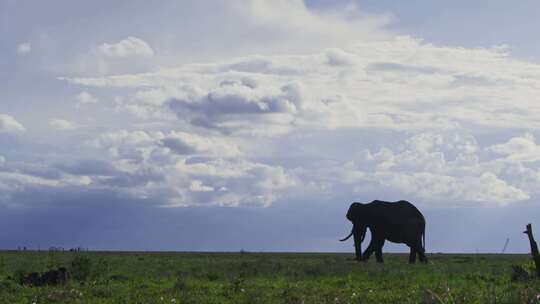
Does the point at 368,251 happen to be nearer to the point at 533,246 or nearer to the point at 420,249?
the point at 420,249

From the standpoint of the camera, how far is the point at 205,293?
19.6m

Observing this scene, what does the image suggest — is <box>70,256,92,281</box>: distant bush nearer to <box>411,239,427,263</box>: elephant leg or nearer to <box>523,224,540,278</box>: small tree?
<box>523,224,540,278</box>: small tree

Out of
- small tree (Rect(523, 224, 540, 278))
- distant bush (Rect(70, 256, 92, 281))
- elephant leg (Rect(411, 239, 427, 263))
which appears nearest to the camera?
small tree (Rect(523, 224, 540, 278))

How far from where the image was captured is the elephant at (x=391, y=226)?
40.6m

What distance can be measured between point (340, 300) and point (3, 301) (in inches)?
322

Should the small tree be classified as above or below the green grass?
above

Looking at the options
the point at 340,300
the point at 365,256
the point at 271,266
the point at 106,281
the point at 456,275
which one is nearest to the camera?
the point at 340,300

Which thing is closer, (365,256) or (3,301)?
(3,301)

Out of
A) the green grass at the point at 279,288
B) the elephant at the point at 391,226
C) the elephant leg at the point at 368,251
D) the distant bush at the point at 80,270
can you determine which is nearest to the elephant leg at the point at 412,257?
the elephant at the point at 391,226

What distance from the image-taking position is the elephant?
40594 mm

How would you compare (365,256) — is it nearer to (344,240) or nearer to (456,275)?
(344,240)

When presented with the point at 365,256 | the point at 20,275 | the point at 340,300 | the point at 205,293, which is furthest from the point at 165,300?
the point at 365,256

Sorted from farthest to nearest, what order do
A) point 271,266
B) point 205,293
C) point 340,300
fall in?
point 271,266, point 205,293, point 340,300

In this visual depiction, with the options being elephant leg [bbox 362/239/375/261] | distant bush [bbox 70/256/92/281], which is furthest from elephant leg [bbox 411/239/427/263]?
distant bush [bbox 70/256/92/281]
